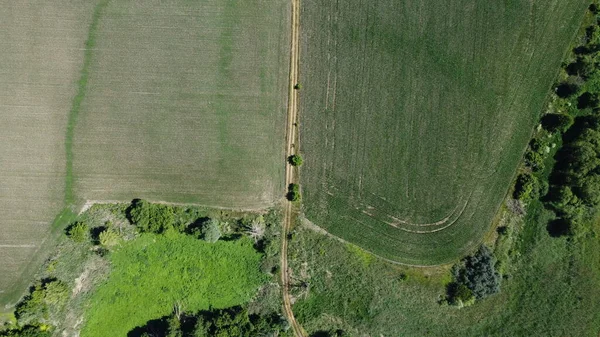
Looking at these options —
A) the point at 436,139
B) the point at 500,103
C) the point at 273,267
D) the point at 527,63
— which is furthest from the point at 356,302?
the point at 527,63

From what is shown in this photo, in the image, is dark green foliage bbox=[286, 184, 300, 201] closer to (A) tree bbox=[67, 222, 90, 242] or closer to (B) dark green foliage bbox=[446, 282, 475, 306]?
(B) dark green foliage bbox=[446, 282, 475, 306]

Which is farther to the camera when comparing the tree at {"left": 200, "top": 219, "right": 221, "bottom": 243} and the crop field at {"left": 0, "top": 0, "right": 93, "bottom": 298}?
the crop field at {"left": 0, "top": 0, "right": 93, "bottom": 298}

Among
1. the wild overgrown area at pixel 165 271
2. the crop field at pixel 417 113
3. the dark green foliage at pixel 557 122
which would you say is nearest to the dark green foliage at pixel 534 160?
the crop field at pixel 417 113

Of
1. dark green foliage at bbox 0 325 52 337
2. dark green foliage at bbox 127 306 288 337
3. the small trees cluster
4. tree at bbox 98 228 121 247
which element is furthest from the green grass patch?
the small trees cluster

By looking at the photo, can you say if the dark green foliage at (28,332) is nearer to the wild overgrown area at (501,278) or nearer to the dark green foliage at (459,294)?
the wild overgrown area at (501,278)

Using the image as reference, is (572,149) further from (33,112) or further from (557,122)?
(33,112)

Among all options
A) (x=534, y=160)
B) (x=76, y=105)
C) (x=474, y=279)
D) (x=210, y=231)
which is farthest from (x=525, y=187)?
(x=76, y=105)

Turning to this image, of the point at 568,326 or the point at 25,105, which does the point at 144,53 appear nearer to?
the point at 25,105
